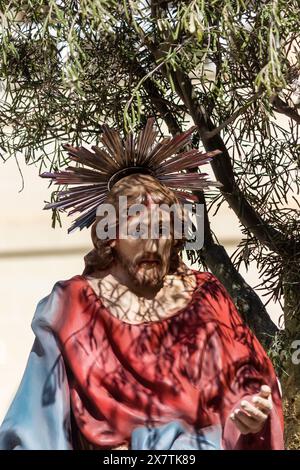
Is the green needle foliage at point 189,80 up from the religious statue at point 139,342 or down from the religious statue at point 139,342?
up

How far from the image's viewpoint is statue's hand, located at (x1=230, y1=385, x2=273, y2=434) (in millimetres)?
4230

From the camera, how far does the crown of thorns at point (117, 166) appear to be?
4.65 meters

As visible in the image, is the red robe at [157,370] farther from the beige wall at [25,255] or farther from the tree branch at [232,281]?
the beige wall at [25,255]

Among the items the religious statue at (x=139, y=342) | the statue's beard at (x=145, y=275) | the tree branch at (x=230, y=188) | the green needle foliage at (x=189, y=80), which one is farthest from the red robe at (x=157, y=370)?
the tree branch at (x=230, y=188)

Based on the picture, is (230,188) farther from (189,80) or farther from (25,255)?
(25,255)

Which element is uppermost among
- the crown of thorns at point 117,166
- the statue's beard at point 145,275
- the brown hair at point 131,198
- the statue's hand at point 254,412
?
the crown of thorns at point 117,166

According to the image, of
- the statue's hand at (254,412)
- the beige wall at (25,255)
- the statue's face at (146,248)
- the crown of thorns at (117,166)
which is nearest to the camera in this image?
the statue's hand at (254,412)

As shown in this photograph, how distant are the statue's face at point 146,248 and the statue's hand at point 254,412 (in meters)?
0.55

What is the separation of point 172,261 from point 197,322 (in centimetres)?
26

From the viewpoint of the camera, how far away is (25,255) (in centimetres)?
976

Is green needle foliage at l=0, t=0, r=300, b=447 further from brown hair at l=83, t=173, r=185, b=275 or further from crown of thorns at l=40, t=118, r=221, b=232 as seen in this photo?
brown hair at l=83, t=173, r=185, b=275

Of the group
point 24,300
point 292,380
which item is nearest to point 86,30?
point 292,380

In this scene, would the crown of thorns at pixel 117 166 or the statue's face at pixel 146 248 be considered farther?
the crown of thorns at pixel 117 166

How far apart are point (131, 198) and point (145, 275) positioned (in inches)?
10.3
